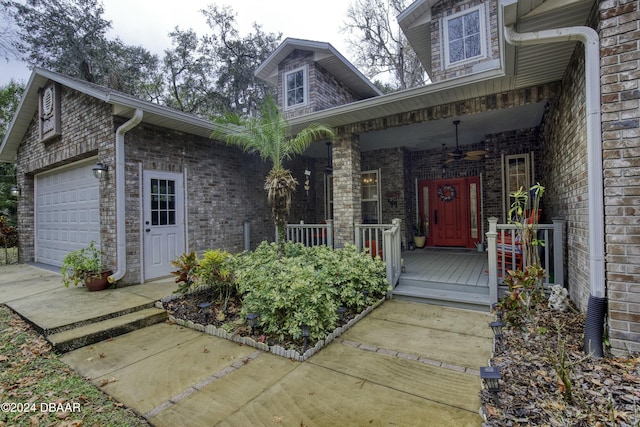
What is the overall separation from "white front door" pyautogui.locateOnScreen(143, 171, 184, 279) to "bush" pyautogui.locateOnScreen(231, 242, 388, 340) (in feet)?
6.77

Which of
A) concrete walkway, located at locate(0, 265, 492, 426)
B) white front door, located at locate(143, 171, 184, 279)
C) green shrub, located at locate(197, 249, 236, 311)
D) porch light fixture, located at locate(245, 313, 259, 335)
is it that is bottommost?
concrete walkway, located at locate(0, 265, 492, 426)

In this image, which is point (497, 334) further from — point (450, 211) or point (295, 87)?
point (295, 87)

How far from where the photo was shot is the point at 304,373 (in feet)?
8.58

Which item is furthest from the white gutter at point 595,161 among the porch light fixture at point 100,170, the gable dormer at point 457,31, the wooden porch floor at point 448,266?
the porch light fixture at point 100,170

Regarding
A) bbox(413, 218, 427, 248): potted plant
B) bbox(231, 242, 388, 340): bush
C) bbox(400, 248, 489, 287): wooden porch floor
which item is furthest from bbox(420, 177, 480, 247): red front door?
bbox(231, 242, 388, 340): bush

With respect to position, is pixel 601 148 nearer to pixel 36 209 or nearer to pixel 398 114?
pixel 398 114

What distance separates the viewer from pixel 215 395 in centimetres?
232

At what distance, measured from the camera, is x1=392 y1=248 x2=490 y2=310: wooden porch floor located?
4.20 m

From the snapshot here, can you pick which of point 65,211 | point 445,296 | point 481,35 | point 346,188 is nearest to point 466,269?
point 445,296

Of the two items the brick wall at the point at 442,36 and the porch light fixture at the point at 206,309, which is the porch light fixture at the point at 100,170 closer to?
the porch light fixture at the point at 206,309

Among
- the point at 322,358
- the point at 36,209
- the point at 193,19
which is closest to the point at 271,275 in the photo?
the point at 322,358

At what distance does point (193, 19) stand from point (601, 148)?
17.8 m

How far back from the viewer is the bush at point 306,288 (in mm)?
Answer: 3221

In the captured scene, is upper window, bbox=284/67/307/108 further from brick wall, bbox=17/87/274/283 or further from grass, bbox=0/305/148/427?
grass, bbox=0/305/148/427
